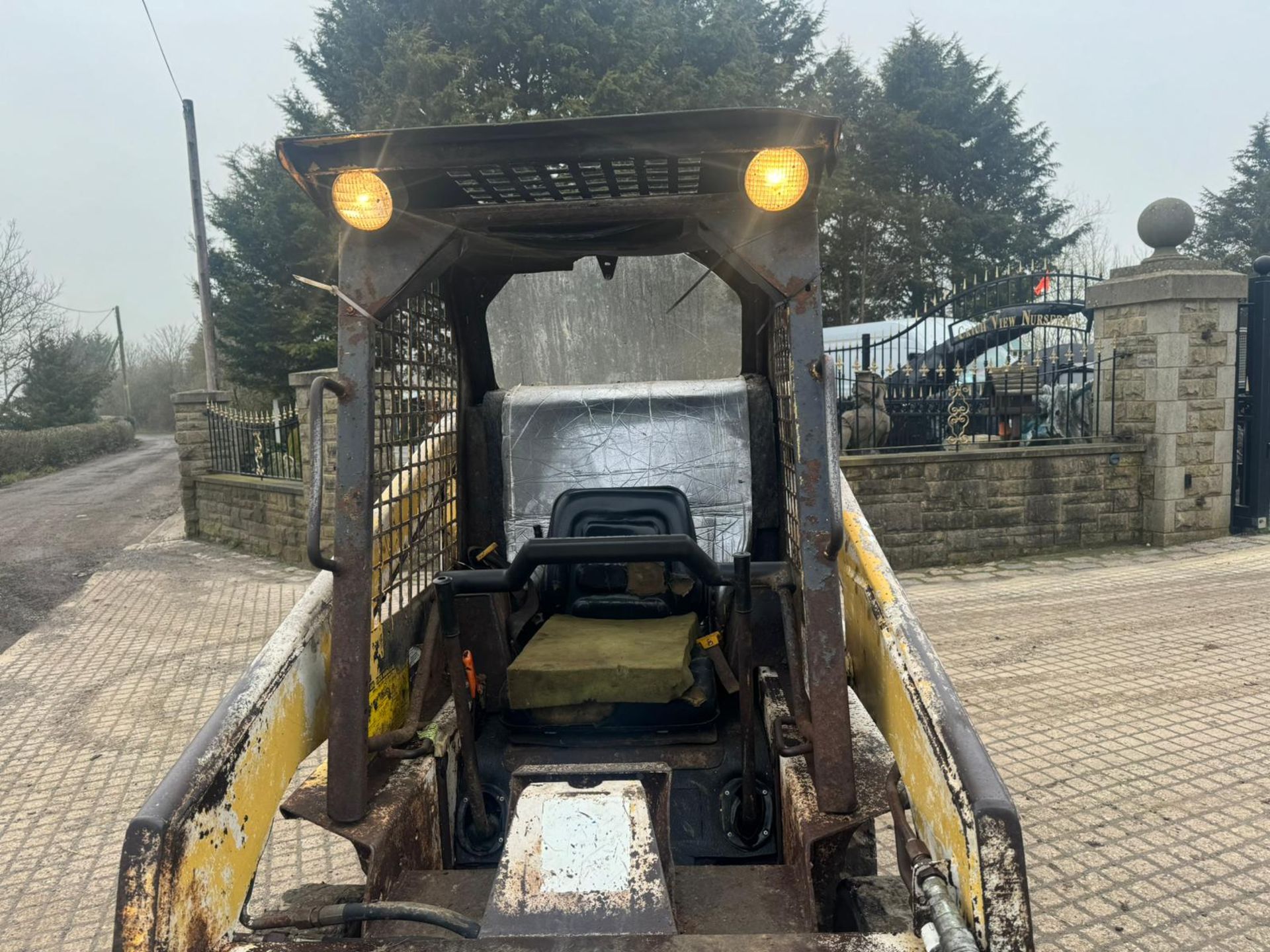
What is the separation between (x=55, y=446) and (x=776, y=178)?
107ft

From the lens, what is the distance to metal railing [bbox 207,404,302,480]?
36.8 ft

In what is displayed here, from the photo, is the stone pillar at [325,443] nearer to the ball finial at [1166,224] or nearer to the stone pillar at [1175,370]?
the stone pillar at [1175,370]

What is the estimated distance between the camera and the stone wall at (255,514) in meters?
10.9

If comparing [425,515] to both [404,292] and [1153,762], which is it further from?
[1153,762]

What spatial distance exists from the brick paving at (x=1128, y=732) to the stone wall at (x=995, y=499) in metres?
0.53

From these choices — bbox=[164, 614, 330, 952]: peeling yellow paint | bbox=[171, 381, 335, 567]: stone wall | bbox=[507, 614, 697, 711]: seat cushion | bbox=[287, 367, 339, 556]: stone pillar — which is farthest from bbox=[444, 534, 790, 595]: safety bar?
bbox=[171, 381, 335, 567]: stone wall

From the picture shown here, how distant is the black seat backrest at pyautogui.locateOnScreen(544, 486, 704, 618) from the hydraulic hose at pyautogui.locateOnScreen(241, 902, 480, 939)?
1428 millimetres

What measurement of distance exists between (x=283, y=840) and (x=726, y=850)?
2.36m

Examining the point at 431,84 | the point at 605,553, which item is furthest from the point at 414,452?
the point at 431,84

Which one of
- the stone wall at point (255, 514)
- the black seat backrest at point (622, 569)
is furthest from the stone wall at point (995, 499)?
the stone wall at point (255, 514)

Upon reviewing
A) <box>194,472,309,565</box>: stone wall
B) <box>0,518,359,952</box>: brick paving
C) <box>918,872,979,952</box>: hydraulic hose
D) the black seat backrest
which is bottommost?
<box>0,518,359,952</box>: brick paving

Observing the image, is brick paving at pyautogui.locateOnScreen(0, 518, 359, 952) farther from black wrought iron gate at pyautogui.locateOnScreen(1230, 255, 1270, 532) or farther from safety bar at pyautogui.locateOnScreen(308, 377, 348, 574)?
black wrought iron gate at pyautogui.locateOnScreen(1230, 255, 1270, 532)

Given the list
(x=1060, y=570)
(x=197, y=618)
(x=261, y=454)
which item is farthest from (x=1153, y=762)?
(x=261, y=454)

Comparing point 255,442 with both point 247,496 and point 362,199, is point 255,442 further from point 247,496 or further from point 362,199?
point 362,199
